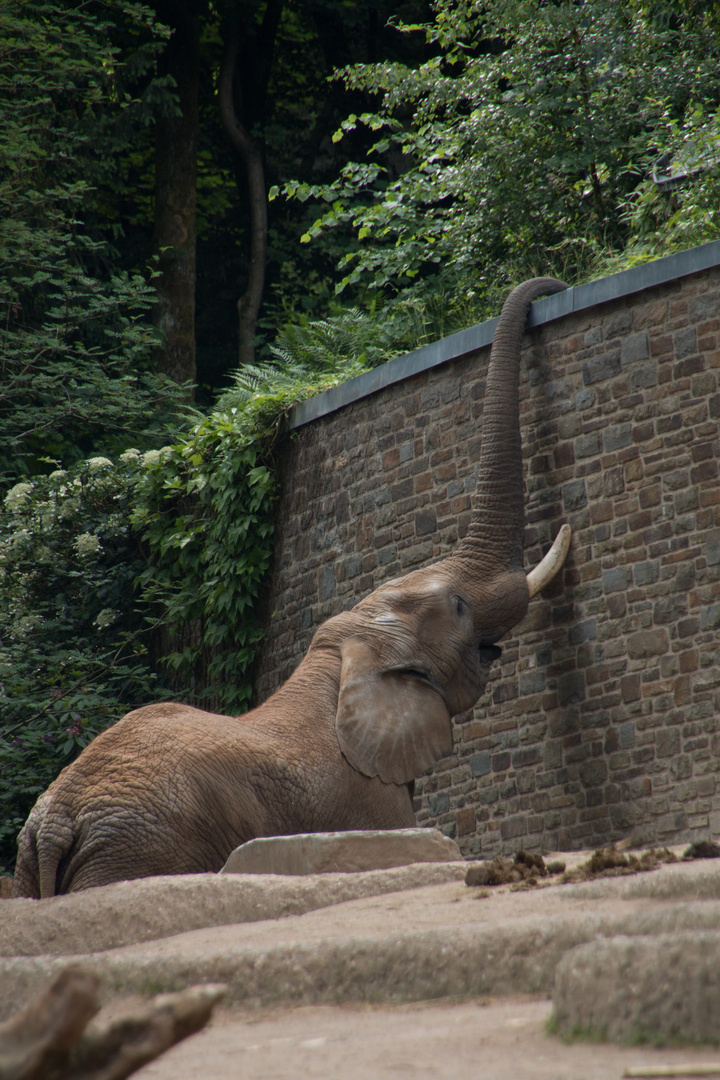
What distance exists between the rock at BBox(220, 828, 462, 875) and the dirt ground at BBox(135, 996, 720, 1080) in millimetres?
2172

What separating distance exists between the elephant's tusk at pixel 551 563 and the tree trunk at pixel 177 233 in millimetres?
9744

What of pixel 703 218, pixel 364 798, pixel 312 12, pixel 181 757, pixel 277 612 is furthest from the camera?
pixel 312 12

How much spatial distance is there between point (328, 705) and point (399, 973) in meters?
4.58

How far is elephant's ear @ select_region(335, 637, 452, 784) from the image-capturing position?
26.2 feet

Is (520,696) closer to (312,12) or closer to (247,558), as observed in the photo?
(247,558)

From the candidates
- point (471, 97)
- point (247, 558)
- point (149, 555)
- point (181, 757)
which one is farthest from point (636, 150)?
point (181, 757)

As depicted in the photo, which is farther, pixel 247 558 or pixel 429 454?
pixel 247 558

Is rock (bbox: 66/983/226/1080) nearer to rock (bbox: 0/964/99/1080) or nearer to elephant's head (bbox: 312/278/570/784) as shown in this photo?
rock (bbox: 0/964/99/1080)

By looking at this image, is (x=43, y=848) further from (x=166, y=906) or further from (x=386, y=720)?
(x=166, y=906)

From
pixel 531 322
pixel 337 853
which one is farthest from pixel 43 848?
pixel 531 322

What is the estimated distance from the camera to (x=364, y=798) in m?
7.92

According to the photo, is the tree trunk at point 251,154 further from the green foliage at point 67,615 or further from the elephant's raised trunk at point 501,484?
the elephant's raised trunk at point 501,484

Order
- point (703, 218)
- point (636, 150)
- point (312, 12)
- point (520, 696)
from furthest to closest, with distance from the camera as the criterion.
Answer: point (312, 12) → point (636, 150) → point (703, 218) → point (520, 696)

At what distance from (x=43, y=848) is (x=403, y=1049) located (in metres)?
4.56
